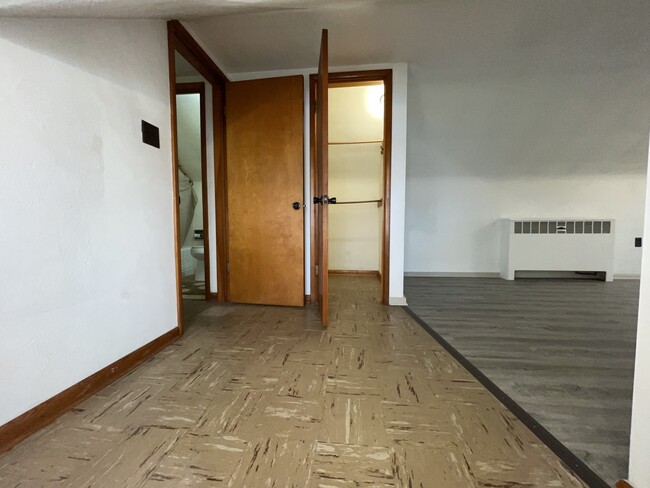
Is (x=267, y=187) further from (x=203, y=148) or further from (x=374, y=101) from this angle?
(x=374, y=101)

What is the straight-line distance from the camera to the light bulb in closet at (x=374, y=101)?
360cm

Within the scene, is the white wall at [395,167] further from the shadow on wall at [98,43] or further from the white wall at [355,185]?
the white wall at [355,185]

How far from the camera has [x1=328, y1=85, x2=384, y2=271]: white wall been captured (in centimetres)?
387

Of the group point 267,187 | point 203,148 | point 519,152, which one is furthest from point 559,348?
point 203,148

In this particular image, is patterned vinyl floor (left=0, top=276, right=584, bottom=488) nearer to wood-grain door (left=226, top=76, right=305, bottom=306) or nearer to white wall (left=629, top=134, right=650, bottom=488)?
white wall (left=629, top=134, right=650, bottom=488)

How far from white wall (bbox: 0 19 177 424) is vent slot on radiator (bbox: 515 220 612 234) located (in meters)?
4.24

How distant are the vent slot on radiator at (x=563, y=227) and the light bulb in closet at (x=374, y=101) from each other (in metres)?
2.38

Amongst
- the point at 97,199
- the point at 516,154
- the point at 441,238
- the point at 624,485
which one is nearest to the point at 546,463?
the point at 624,485

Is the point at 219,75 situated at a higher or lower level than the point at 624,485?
higher

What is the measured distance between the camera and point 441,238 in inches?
161

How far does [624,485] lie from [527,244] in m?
3.68

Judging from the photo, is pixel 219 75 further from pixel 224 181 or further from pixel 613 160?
pixel 613 160

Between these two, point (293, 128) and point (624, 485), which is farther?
point (293, 128)

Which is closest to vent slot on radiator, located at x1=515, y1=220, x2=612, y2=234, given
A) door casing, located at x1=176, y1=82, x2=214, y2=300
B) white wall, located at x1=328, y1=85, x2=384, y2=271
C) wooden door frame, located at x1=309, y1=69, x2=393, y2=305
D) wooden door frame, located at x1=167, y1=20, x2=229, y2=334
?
white wall, located at x1=328, y1=85, x2=384, y2=271
